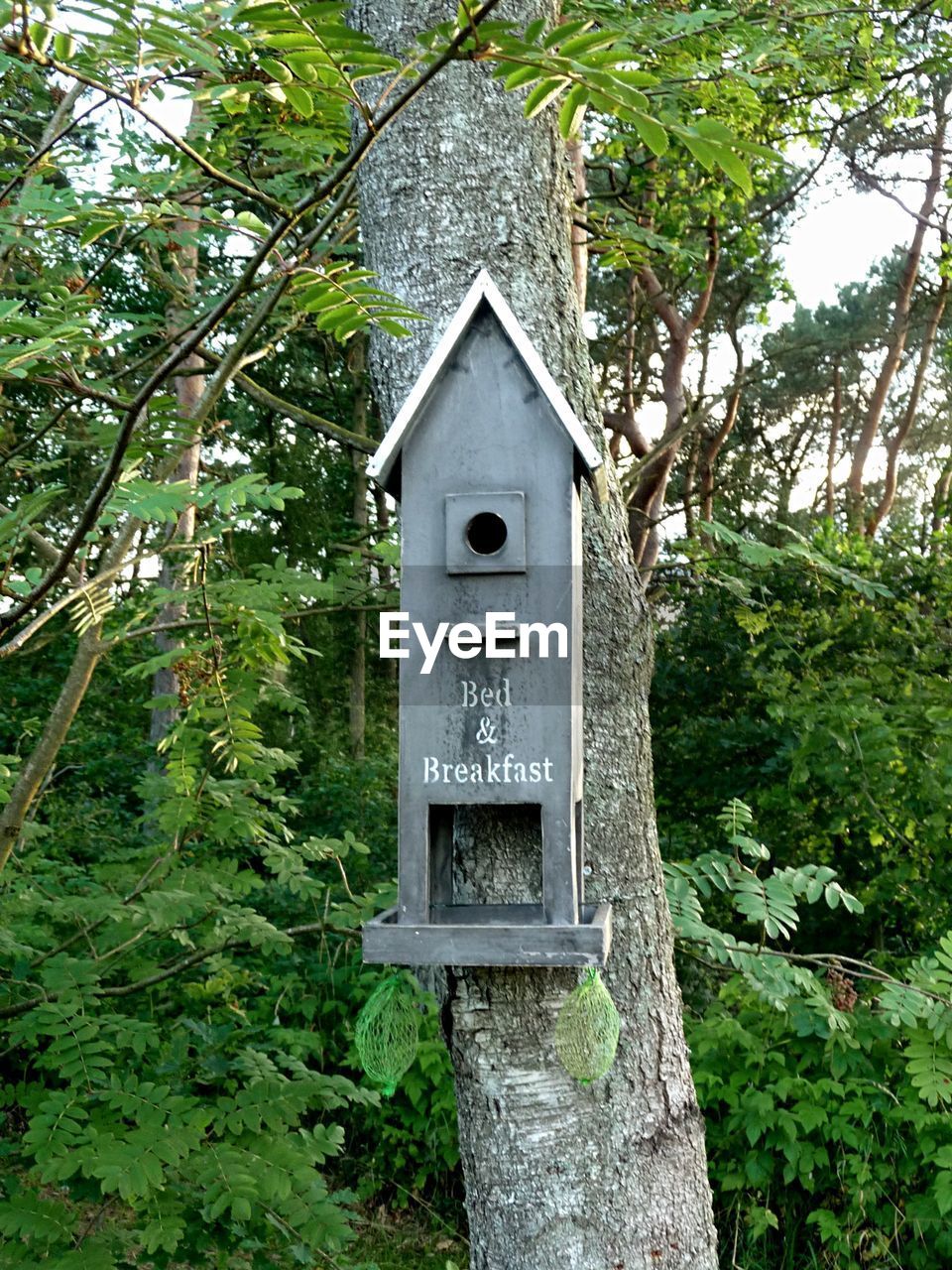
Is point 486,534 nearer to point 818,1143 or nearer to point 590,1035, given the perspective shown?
point 590,1035

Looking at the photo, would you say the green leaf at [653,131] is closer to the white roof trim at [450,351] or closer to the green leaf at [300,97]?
the green leaf at [300,97]

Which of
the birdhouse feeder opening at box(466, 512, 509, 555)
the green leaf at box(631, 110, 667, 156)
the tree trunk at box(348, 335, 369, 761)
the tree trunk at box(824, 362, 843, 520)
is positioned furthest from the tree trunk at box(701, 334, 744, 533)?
the green leaf at box(631, 110, 667, 156)

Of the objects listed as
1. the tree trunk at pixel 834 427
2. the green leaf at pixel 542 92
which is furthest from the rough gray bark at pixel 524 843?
the tree trunk at pixel 834 427

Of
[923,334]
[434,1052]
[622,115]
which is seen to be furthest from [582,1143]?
[923,334]

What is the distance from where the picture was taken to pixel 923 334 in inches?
733

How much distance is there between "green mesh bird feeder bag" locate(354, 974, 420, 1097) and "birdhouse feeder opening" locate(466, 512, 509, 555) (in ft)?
2.99

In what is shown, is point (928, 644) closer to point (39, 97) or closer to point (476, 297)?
point (476, 297)

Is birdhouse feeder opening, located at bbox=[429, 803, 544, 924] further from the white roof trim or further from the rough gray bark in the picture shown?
the white roof trim

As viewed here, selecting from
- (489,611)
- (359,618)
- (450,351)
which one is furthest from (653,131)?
(359,618)

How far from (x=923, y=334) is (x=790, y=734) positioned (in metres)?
13.9

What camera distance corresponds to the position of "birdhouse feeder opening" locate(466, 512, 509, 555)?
2414 millimetres

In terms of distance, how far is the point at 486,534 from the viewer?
2.44 meters

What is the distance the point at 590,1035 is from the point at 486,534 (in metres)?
0.98

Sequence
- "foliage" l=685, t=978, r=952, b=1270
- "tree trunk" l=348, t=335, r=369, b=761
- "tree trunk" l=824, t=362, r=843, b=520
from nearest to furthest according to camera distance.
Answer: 1. "foliage" l=685, t=978, r=952, b=1270
2. "tree trunk" l=348, t=335, r=369, b=761
3. "tree trunk" l=824, t=362, r=843, b=520
